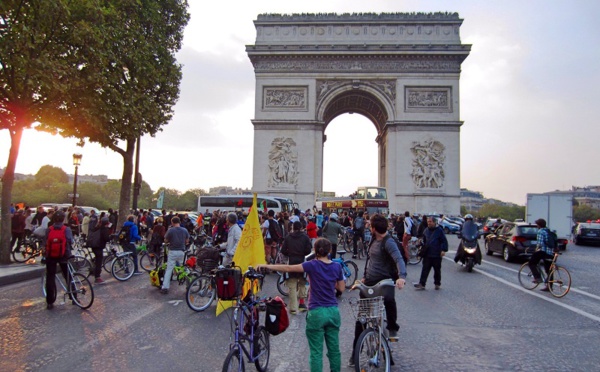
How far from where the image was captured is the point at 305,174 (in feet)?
123

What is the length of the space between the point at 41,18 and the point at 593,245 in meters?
28.4

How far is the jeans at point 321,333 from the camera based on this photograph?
153 inches

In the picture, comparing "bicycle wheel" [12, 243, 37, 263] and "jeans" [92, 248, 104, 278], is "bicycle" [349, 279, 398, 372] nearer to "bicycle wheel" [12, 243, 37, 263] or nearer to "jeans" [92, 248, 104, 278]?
"jeans" [92, 248, 104, 278]

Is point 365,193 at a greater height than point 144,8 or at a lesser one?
lesser

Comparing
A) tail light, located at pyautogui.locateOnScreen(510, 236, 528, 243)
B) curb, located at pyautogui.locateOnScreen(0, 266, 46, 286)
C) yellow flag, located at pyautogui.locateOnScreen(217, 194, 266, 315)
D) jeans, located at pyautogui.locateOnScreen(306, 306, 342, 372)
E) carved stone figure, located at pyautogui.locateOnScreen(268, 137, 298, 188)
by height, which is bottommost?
curb, located at pyautogui.locateOnScreen(0, 266, 46, 286)

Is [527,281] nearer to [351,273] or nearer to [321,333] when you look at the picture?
[351,273]

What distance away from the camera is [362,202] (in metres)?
31.6

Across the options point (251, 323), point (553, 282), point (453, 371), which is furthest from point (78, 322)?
point (553, 282)

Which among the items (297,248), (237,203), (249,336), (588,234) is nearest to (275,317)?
(249,336)

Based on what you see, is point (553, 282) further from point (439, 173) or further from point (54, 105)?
point (439, 173)

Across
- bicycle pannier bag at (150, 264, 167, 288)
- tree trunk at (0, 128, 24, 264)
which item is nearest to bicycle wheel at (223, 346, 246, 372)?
bicycle pannier bag at (150, 264, 167, 288)

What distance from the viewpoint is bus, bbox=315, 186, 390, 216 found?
103 feet

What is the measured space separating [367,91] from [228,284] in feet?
118

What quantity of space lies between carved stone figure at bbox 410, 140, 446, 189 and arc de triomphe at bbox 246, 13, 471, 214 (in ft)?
0.25
